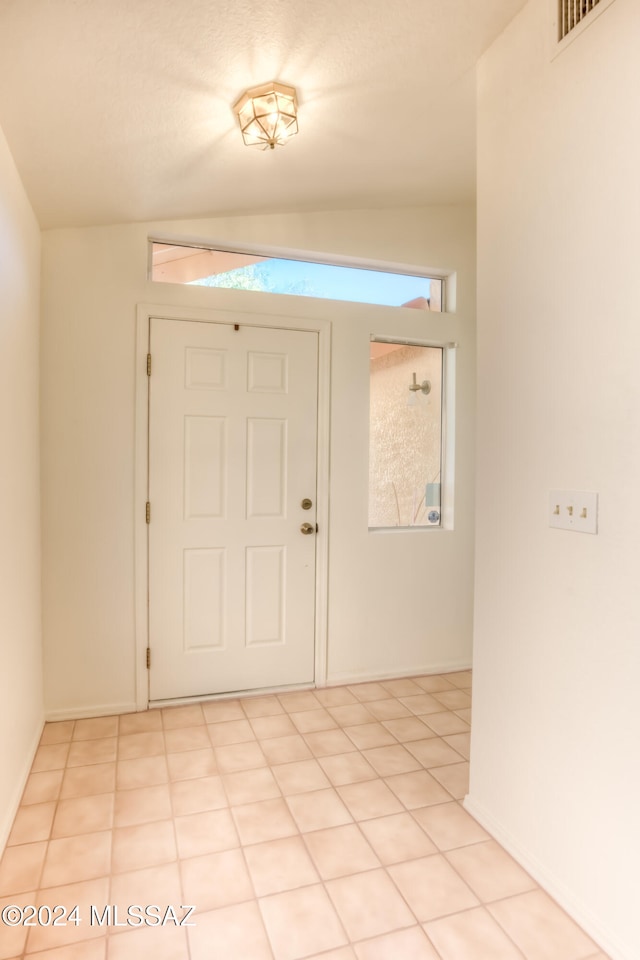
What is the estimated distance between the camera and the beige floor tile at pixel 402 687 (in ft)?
9.91

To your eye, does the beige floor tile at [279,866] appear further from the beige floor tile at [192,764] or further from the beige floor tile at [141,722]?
the beige floor tile at [141,722]

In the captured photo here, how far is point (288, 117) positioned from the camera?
72.1 inches

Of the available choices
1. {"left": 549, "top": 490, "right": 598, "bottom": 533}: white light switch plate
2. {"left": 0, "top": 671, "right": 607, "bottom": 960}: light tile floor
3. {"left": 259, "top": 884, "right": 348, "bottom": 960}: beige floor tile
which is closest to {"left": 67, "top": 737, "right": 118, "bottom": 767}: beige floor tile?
{"left": 0, "top": 671, "right": 607, "bottom": 960}: light tile floor

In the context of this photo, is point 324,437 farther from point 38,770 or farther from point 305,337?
point 38,770

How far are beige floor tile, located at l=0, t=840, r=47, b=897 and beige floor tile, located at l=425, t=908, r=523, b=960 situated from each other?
3.78ft

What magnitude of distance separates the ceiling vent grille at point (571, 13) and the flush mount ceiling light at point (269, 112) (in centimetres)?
81

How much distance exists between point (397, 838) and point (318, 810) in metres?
0.30

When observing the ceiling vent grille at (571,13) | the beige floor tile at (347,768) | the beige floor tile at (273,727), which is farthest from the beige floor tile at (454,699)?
the ceiling vent grille at (571,13)

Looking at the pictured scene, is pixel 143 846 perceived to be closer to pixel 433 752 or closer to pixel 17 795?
pixel 17 795

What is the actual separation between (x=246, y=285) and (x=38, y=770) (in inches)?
95.3

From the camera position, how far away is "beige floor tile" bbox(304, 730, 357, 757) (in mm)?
2398

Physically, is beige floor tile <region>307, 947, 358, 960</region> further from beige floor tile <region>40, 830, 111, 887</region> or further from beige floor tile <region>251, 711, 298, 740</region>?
beige floor tile <region>251, 711, 298, 740</region>

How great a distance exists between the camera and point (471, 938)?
1.43 metres

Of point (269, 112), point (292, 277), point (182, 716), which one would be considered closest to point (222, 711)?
point (182, 716)
